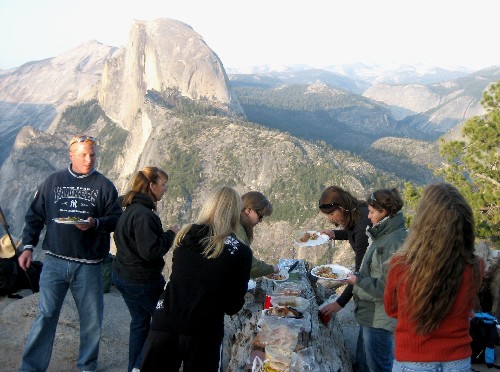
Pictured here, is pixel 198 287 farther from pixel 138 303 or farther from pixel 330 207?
pixel 330 207

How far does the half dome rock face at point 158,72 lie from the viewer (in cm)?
13288

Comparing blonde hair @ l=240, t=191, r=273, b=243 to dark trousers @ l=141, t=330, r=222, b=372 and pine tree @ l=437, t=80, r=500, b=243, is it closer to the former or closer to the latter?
dark trousers @ l=141, t=330, r=222, b=372

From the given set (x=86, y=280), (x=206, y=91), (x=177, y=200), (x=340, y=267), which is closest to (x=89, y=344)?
(x=86, y=280)

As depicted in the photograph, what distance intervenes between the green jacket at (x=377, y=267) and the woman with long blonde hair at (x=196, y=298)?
131 centimetres

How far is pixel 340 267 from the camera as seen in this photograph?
6086mm

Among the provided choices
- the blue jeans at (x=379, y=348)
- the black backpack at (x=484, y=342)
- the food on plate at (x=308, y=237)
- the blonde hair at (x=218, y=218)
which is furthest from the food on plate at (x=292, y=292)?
the black backpack at (x=484, y=342)

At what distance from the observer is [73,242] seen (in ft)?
15.6

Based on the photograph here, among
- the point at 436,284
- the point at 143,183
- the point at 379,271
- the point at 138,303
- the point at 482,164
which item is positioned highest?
the point at 143,183

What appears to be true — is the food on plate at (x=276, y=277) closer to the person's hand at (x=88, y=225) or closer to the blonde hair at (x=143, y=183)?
the blonde hair at (x=143, y=183)

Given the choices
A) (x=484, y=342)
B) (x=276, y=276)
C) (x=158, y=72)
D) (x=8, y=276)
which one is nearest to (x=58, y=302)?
(x=276, y=276)

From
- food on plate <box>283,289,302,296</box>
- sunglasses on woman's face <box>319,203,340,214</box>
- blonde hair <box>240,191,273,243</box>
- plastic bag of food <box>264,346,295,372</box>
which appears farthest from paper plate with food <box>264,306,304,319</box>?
sunglasses on woman's face <box>319,203,340,214</box>

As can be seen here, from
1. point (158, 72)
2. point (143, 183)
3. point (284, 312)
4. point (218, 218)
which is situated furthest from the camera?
point (158, 72)

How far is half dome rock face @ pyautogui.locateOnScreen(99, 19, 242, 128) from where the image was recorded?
436 feet

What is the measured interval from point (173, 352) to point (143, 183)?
1923 mm
